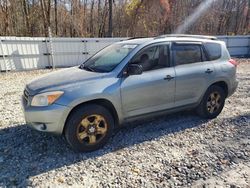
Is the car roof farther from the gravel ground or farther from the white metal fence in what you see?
the white metal fence

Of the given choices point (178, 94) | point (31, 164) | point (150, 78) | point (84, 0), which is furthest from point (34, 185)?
point (84, 0)

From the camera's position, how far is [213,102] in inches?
187

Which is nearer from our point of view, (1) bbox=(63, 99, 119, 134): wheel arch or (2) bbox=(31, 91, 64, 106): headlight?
(2) bbox=(31, 91, 64, 106): headlight

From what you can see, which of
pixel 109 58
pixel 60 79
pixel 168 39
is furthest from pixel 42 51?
pixel 168 39

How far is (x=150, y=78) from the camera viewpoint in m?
3.78

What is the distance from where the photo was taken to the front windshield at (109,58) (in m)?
3.77

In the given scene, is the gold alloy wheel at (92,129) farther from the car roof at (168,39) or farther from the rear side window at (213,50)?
the rear side window at (213,50)

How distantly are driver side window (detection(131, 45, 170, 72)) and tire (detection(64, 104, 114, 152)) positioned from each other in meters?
1.04

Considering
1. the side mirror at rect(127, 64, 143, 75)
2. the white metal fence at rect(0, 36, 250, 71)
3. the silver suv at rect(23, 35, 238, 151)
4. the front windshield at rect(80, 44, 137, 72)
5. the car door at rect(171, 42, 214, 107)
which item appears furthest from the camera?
the white metal fence at rect(0, 36, 250, 71)

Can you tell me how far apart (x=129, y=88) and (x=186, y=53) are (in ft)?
5.09

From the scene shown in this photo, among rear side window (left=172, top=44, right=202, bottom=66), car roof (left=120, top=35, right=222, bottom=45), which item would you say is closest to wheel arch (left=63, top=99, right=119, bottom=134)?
car roof (left=120, top=35, right=222, bottom=45)

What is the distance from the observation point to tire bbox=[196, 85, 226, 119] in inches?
182

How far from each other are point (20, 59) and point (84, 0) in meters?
8.94

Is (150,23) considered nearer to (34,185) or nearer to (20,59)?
(20,59)
